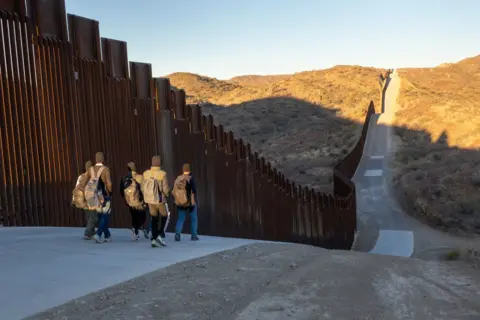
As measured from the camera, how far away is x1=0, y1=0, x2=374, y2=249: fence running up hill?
7.68m

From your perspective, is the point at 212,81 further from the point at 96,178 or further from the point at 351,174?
the point at 96,178

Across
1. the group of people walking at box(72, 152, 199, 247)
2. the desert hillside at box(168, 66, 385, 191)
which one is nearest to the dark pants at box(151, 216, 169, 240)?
the group of people walking at box(72, 152, 199, 247)

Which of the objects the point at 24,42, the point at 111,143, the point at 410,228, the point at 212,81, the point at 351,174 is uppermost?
the point at 212,81

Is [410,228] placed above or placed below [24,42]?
below

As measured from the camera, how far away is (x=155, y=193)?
730 centimetres

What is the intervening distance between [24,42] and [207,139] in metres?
5.03

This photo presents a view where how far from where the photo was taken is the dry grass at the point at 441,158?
21.0m

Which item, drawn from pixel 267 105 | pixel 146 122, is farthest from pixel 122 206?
pixel 267 105

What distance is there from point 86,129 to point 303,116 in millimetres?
53804

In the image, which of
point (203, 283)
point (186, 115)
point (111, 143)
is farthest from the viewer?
point (186, 115)

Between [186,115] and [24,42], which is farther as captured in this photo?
[186,115]

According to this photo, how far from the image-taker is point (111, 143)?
9172mm

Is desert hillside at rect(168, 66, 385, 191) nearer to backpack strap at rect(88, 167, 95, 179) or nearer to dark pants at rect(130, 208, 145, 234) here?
dark pants at rect(130, 208, 145, 234)

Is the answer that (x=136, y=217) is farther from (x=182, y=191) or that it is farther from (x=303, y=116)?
(x=303, y=116)
